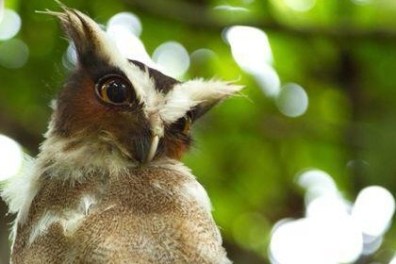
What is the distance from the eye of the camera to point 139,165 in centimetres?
388

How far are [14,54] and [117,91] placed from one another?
8.10 feet

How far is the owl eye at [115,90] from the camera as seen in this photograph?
395 cm

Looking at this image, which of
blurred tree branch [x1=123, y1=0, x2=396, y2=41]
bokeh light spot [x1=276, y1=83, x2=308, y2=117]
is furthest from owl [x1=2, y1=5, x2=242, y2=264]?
bokeh light spot [x1=276, y1=83, x2=308, y2=117]

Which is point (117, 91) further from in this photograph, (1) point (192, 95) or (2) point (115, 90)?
(1) point (192, 95)

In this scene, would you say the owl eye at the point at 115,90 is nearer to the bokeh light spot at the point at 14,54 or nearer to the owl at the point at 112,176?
the owl at the point at 112,176

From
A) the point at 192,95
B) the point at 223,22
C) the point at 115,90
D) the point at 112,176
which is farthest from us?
the point at 223,22

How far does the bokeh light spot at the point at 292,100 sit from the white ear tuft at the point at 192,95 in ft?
6.49

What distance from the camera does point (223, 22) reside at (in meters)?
5.86

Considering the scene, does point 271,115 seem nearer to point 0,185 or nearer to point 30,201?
point 0,185

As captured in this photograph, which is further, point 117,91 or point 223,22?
point 223,22

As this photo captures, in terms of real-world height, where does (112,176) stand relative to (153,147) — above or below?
below

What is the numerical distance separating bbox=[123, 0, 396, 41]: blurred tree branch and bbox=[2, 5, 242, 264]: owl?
58.3 inches

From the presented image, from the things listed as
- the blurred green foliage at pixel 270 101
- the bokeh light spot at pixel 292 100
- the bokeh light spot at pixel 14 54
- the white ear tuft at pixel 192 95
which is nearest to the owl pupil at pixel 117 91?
the white ear tuft at pixel 192 95

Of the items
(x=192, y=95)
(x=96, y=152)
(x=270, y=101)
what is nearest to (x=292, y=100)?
(x=270, y=101)
